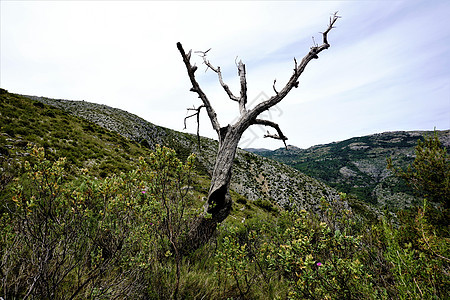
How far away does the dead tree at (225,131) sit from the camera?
473 cm

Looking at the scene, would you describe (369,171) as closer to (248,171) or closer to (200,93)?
(248,171)

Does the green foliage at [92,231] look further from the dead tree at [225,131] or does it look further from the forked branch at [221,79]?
the forked branch at [221,79]

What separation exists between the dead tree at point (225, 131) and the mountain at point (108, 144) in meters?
0.88

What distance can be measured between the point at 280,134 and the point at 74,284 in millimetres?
6056

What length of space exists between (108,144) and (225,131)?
55.3 ft

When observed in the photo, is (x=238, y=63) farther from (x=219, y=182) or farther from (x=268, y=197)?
(x=268, y=197)

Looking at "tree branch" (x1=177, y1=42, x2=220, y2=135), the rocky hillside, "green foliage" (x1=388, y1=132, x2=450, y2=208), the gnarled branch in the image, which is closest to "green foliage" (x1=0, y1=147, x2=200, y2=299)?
"tree branch" (x1=177, y1=42, x2=220, y2=135)

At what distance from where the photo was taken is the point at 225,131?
5.72 metres

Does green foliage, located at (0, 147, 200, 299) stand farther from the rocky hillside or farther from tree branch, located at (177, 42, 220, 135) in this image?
the rocky hillside

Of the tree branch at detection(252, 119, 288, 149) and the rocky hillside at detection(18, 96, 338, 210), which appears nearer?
the tree branch at detection(252, 119, 288, 149)

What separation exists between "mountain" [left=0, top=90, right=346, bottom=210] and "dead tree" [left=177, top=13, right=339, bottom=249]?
2.87ft

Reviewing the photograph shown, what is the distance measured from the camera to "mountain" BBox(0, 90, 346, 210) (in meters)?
11.5

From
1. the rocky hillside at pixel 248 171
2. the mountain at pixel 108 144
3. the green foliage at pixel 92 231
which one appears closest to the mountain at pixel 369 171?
the rocky hillside at pixel 248 171

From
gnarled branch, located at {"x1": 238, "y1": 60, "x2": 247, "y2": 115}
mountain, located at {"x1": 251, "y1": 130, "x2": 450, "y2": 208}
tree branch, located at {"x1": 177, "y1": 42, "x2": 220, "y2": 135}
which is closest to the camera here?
tree branch, located at {"x1": 177, "y1": 42, "x2": 220, "y2": 135}
